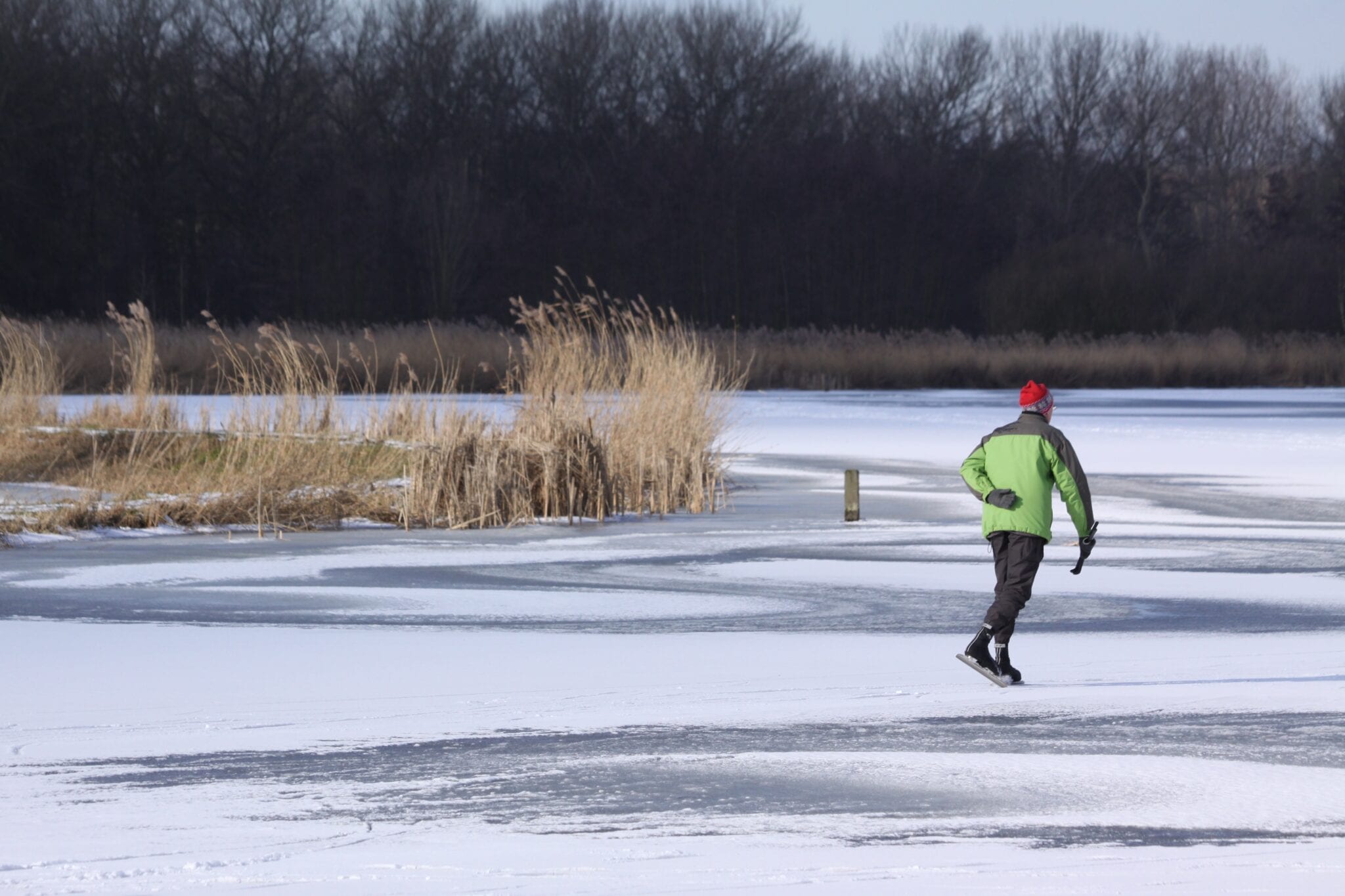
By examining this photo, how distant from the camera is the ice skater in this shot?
5.93 meters

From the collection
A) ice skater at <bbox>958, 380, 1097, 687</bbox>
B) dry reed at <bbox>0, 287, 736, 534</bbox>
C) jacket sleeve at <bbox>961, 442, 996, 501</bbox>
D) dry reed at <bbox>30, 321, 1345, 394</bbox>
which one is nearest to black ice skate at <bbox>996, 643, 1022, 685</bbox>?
ice skater at <bbox>958, 380, 1097, 687</bbox>

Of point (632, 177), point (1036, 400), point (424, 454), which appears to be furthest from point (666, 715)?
point (632, 177)

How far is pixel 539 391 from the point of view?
13.2m

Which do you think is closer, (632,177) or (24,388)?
(24,388)

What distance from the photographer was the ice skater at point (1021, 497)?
19.5ft

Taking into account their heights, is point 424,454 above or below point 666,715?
above

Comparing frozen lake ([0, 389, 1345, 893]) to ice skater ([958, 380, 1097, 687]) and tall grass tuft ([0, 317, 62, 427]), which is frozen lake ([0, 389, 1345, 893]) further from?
tall grass tuft ([0, 317, 62, 427])

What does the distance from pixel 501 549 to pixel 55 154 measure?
3347cm

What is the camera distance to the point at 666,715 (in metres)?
5.67

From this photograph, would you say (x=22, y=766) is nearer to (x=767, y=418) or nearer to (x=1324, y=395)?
(x=767, y=418)

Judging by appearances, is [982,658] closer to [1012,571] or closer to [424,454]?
[1012,571]

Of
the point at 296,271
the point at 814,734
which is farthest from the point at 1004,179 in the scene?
the point at 814,734

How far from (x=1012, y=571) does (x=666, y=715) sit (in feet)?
4.36

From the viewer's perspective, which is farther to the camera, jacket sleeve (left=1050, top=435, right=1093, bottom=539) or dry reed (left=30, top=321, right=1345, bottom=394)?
dry reed (left=30, top=321, right=1345, bottom=394)
